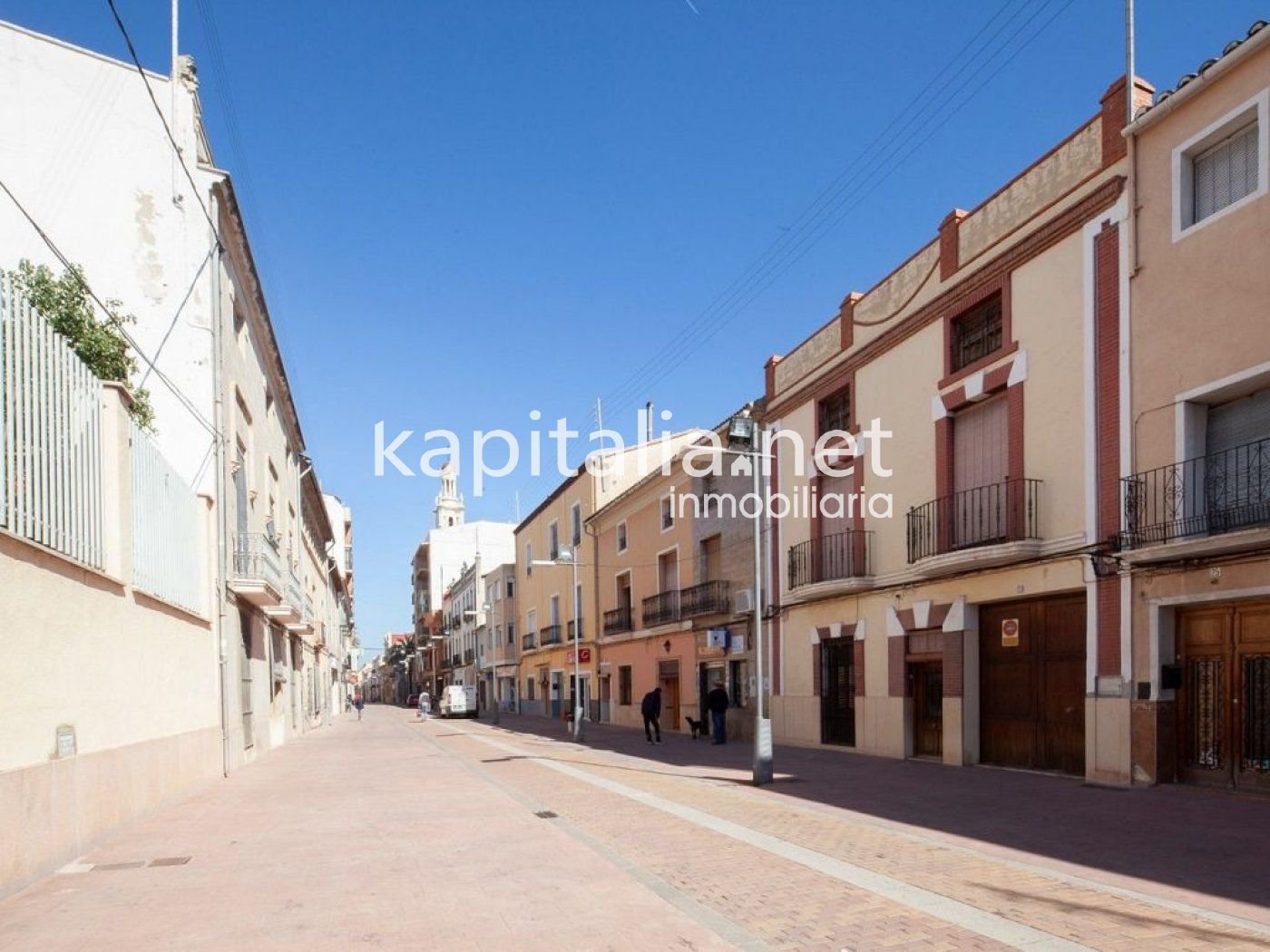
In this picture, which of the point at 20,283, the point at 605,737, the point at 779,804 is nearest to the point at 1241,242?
the point at 779,804

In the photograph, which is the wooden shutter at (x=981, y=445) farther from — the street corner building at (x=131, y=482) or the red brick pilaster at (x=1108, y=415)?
the street corner building at (x=131, y=482)

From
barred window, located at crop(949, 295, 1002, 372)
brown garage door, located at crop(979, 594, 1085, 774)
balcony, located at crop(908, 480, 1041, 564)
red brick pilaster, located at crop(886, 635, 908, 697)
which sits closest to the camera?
brown garage door, located at crop(979, 594, 1085, 774)

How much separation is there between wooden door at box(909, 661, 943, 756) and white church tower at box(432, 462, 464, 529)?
9666 centimetres

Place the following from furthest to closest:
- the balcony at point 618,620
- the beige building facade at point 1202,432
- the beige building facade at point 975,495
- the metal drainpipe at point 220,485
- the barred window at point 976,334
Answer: the balcony at point 618,620 < the metal drainpipe at point 220,485 < the barred window at point 976,334 < the beige building facade at point 975,495 < the beige building facade at point 1202,432

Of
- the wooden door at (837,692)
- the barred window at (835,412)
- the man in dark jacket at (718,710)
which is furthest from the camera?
the man in dark jacket at (718,710)

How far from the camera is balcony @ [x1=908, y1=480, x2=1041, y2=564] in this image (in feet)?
47.2

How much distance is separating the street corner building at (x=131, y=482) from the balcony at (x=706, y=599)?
35.5 feet

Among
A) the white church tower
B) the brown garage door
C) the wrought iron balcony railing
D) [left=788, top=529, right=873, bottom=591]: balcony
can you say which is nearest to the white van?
the wrought iron balcony railing

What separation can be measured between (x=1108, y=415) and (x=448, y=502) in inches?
4033

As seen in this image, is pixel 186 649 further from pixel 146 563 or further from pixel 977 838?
pixel 977 838

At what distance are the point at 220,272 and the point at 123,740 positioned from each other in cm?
1043

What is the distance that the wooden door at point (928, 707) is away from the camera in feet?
54.9

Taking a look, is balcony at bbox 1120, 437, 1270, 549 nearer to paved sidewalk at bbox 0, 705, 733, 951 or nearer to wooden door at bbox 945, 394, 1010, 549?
wooden door at bbox 945, 394, 1010, 549

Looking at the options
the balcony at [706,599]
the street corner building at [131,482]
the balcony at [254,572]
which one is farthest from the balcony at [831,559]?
the street corner building at [131,482]
